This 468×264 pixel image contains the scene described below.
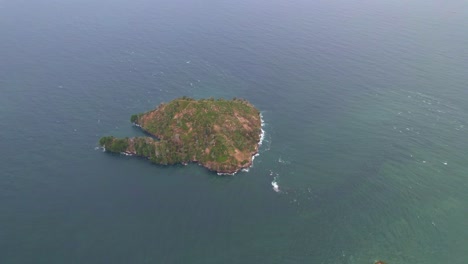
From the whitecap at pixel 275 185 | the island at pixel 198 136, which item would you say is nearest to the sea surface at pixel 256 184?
the whitecap at pixel 275 185

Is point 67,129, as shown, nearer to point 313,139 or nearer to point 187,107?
point 187,107

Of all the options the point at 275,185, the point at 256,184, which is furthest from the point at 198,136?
the point at 275,185

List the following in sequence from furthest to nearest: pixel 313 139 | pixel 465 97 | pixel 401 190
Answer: pixel 465 97
pixel 313 139
pixel 401 190

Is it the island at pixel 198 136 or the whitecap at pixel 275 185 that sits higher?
the island at pixel 198 136

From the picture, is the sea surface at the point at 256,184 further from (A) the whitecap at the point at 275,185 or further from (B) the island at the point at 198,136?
(B) the island at the point at 198,136

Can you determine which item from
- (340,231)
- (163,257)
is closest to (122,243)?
(163,257)

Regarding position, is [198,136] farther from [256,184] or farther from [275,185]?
[275,185]

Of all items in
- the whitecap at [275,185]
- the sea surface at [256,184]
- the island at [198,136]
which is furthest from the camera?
the island at [198,136]

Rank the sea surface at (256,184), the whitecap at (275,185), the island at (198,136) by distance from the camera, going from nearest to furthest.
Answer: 1. the sea surface at (256,184)
2. the whitecap at (275,185)
3. the island at (198,136)
